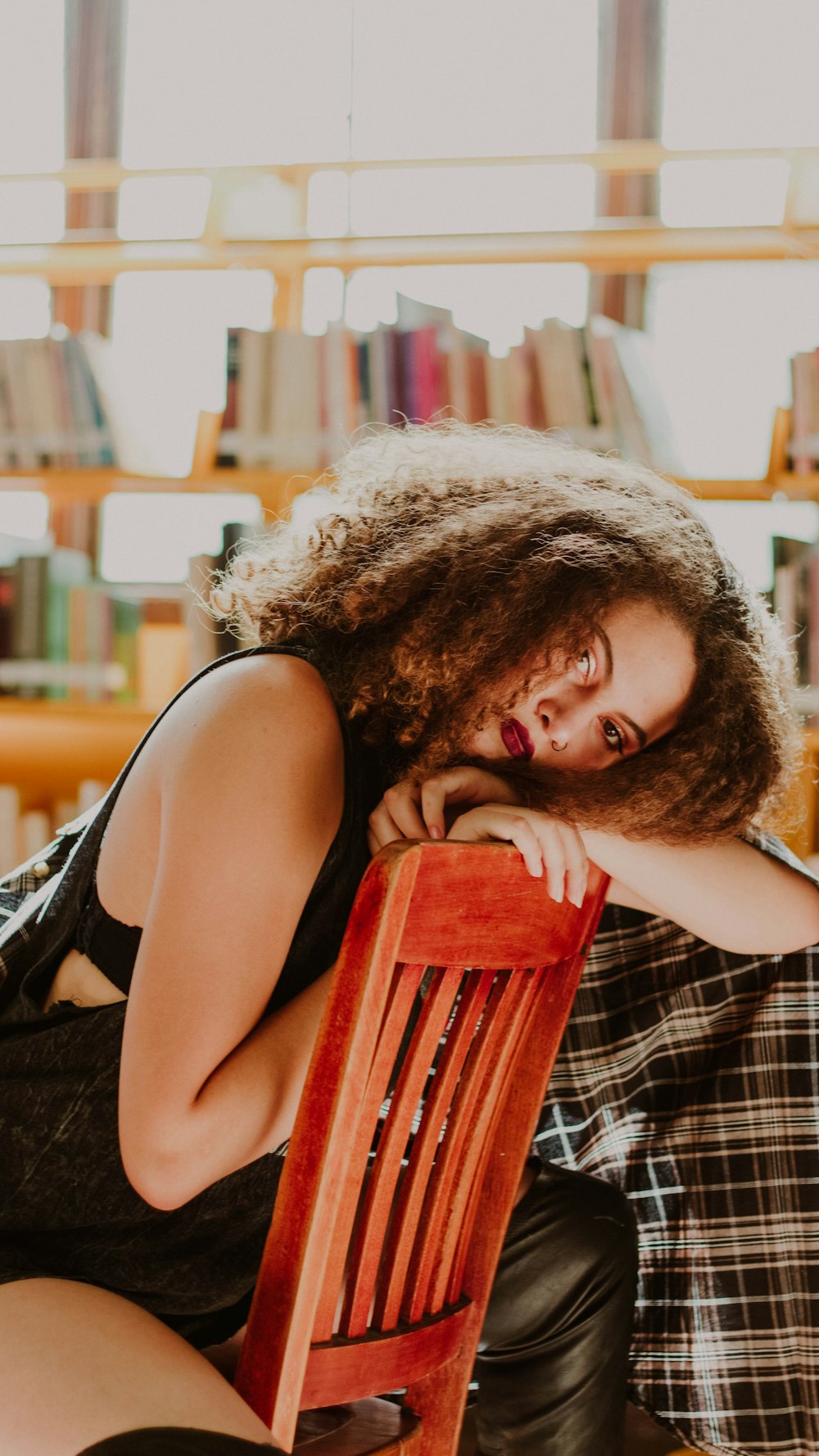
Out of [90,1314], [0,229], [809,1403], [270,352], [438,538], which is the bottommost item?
[809,1403]

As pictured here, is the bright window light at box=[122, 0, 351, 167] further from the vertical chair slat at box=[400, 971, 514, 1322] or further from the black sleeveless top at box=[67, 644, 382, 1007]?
the vertical chair slat at box=[400, 971, 514, 1322]

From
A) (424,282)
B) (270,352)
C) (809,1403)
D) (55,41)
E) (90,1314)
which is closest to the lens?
(90,1314)

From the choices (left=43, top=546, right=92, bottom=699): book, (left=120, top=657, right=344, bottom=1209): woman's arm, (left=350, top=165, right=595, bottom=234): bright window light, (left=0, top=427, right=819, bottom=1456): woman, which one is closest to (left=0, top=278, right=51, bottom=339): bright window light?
(left=350, top=165, right=595, bottom=234): bright window light

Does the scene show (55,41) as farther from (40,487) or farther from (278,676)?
(278,676)

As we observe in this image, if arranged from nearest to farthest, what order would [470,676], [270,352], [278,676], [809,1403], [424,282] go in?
[278,676] → [470,676] → [809,1403] → [270,352] → [424,282]

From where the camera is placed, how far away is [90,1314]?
789 millimetres

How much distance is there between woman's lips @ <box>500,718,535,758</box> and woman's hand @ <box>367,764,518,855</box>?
0.07 m

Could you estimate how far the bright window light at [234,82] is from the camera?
3.29 meters

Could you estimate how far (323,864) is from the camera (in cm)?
96

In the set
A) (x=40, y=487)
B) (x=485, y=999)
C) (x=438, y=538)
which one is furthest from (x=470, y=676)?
(x=40, y=487)

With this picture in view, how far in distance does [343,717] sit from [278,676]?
0.25 ft

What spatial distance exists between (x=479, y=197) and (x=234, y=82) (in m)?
0.74

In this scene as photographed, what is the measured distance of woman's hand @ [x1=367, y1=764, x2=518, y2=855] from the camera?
95cm

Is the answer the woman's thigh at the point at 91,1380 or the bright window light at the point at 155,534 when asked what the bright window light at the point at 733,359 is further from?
the woman's thigh at the point at 91,1380
